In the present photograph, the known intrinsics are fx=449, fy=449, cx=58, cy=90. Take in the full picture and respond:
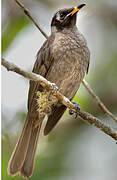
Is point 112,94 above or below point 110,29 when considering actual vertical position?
below

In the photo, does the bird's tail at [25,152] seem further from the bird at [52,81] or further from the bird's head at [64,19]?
the bird's head at [64,19]

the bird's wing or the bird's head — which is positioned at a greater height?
the bird's head

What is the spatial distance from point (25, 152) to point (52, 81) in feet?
2.79

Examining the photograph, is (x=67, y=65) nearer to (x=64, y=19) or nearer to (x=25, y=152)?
(x=64, y=19)

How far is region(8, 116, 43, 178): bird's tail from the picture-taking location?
4.64m

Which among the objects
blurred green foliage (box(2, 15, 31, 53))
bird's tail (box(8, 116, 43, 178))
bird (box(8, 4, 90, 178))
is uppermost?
blurred green foliage (box(2, 15, 31, 53))

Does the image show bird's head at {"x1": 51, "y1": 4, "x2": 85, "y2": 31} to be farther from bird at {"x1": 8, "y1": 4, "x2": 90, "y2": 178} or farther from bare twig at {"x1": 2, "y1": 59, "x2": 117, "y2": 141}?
bare twig at {"x1": 2, "y1": 59, "x2": 117, "y2": 141}

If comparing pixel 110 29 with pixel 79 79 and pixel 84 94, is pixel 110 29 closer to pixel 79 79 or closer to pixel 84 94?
pixel 84 94

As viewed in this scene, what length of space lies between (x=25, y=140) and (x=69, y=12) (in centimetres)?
167

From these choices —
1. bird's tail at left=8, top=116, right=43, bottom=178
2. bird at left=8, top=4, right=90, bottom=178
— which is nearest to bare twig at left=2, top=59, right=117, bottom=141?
bird at left=8, top=4, right=90, bottom=178

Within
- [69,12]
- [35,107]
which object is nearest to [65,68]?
[35,107]

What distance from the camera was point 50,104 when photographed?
4883 mm

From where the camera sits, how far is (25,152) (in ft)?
16.5

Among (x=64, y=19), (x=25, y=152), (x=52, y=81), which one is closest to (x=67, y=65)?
(x=52, y=81)
